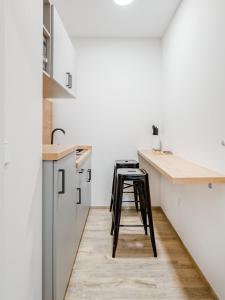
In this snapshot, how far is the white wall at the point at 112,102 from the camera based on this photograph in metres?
4.15

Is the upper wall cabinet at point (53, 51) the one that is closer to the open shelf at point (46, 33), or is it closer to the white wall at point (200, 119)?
the open shelf at point (46, 33)

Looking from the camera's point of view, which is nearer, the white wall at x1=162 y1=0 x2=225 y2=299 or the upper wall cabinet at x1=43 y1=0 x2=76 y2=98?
the white wall at x1=162 y1=0 x2=225 y2=299

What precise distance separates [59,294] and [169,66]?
3027 millimetres

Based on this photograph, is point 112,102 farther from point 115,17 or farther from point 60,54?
point 60,54

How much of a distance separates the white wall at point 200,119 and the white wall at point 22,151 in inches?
48.8

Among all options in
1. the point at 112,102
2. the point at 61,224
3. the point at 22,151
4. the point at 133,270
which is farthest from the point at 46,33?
the point at 112,102

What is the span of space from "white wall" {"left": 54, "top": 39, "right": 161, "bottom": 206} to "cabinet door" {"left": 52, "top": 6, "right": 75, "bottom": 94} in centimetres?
125

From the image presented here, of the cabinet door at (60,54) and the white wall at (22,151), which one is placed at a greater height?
the cabinet door at (60,54)

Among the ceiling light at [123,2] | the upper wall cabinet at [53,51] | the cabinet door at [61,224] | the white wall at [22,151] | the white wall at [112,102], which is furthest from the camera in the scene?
the white wall at [112,102]

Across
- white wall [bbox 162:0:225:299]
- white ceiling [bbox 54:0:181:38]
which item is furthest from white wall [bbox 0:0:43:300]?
white ceiling [bbox 54:0:181:38]

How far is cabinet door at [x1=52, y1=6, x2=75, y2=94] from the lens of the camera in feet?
7.02

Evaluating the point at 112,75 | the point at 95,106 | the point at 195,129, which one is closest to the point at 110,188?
the point at 95,106

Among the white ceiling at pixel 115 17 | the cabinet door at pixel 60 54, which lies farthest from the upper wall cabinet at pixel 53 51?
the white ceiling at pixel 115 17

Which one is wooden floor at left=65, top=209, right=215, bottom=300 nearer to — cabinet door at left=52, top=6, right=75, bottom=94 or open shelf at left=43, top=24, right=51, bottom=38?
cabinet door at left=52, top=6, right=75, bottom=94
